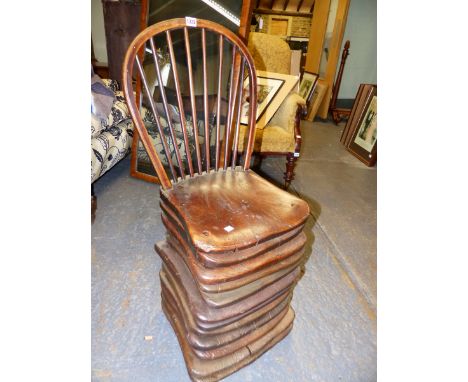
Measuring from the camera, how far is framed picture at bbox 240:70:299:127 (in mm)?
2398

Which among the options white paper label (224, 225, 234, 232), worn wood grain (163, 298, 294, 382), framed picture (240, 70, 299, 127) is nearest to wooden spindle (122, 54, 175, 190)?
white paper label (224, 225, 234, 232)

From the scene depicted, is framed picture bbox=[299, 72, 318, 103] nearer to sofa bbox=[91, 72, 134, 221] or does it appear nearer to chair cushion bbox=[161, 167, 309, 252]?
sofa bbox=[91, 72, 134, 221]

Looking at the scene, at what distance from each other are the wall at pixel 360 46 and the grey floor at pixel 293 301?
3.36m

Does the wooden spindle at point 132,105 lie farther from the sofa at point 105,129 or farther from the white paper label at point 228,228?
the sofa at point 105,129

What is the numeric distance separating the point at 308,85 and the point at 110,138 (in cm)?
355

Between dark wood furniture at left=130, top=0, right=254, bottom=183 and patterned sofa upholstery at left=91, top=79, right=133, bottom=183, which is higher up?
dark wood furniture at left=130, top=0, right=254, bottom=183

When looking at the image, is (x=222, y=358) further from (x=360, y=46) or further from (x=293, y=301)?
(x=360, y=46)

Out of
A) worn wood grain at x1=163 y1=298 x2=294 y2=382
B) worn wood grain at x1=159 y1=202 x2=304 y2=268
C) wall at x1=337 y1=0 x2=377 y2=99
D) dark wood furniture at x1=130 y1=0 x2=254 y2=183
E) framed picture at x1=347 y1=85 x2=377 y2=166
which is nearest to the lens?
worn wood grain at x1=159 y1=202 x2=304 y2=268

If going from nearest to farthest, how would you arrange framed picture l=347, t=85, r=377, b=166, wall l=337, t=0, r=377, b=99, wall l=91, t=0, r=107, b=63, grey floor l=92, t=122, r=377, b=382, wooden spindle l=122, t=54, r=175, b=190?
wooden spindle l=122, t=54, r=175, b=190 < grey floor l=92, t=122, r=377, b=382 < framed picture l=347, t=85, r=377, b=166 < wall l=337, t=0, r=377, b=99 < wall l=91, t=0, r=107, b=63

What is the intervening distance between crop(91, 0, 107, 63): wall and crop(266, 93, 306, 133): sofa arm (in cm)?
366

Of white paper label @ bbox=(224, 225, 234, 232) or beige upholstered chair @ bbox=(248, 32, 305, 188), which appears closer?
white paper label @ bbox=(224, 225, 234, 232)

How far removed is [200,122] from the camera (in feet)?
Result: 6.89

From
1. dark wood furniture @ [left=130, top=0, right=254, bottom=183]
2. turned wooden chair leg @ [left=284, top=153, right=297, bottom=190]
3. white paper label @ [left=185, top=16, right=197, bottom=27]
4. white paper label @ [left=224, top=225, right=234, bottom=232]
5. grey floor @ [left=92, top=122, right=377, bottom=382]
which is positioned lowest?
grey floor @ [left=92, top=122, right=377, bottom=382]

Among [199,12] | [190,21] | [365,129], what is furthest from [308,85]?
[190,21]
